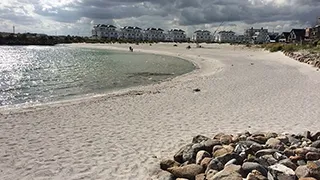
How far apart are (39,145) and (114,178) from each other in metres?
3.33

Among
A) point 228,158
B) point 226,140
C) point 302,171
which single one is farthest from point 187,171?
point 302,171

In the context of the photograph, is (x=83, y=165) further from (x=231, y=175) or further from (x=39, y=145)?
(x=231, y=175)

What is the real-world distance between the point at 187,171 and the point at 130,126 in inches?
200

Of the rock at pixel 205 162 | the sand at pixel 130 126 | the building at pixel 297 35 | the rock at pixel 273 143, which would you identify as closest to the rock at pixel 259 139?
the rock at pixel 273 143

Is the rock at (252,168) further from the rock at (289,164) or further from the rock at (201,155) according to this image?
the rock at (201,155)

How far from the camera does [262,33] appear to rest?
19475 centimetres

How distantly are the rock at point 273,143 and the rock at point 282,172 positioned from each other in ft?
4.91

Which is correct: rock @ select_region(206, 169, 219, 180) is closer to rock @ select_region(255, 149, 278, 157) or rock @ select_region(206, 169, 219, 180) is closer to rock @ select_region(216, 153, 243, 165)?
rock @ select_region(216, 153, 243, 165)

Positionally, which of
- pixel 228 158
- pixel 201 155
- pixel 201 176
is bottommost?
pixel 201 176

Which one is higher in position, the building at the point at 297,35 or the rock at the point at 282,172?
the building at the point at 297,35

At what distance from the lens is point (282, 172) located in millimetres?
5926

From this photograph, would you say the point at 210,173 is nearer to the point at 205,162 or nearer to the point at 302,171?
the point at 205,162

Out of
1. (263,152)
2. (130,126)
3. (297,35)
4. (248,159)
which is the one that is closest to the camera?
(248,159)

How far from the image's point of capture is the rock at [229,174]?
5719 mm
